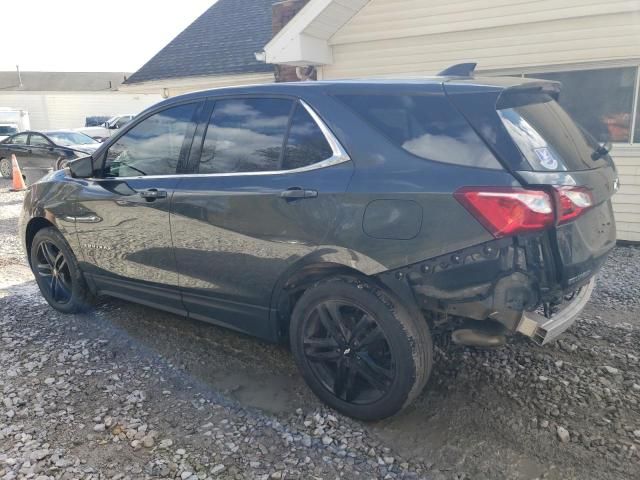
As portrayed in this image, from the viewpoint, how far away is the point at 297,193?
2.88 metres

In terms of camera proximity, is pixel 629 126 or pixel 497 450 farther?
pixel 629 126

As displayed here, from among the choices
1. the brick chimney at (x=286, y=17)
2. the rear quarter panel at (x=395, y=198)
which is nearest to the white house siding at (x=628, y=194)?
the brick chimney at (x=286, y=17)

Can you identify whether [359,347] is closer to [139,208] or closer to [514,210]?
[514,210]

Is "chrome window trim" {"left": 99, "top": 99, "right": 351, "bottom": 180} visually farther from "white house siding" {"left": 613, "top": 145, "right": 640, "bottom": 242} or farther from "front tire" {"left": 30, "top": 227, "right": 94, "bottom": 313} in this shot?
"white house siding" {"left": 613, "top": 145, "right": 640, "bottom": 242}

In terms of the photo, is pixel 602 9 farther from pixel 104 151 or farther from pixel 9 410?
pixel 9 410

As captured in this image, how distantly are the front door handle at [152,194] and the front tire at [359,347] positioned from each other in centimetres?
126

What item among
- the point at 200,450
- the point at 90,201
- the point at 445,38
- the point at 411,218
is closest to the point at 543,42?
the point at 445,38

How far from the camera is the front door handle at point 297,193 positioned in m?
2.84

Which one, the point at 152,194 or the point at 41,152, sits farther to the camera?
the point at 41,152

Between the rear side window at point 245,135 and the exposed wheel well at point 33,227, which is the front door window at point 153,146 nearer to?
the rear side window at point 245,135

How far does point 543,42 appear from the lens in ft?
22.0

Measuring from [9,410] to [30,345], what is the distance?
0.97m

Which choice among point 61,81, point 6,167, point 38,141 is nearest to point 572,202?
point 38,141

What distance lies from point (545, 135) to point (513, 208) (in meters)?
0.60
